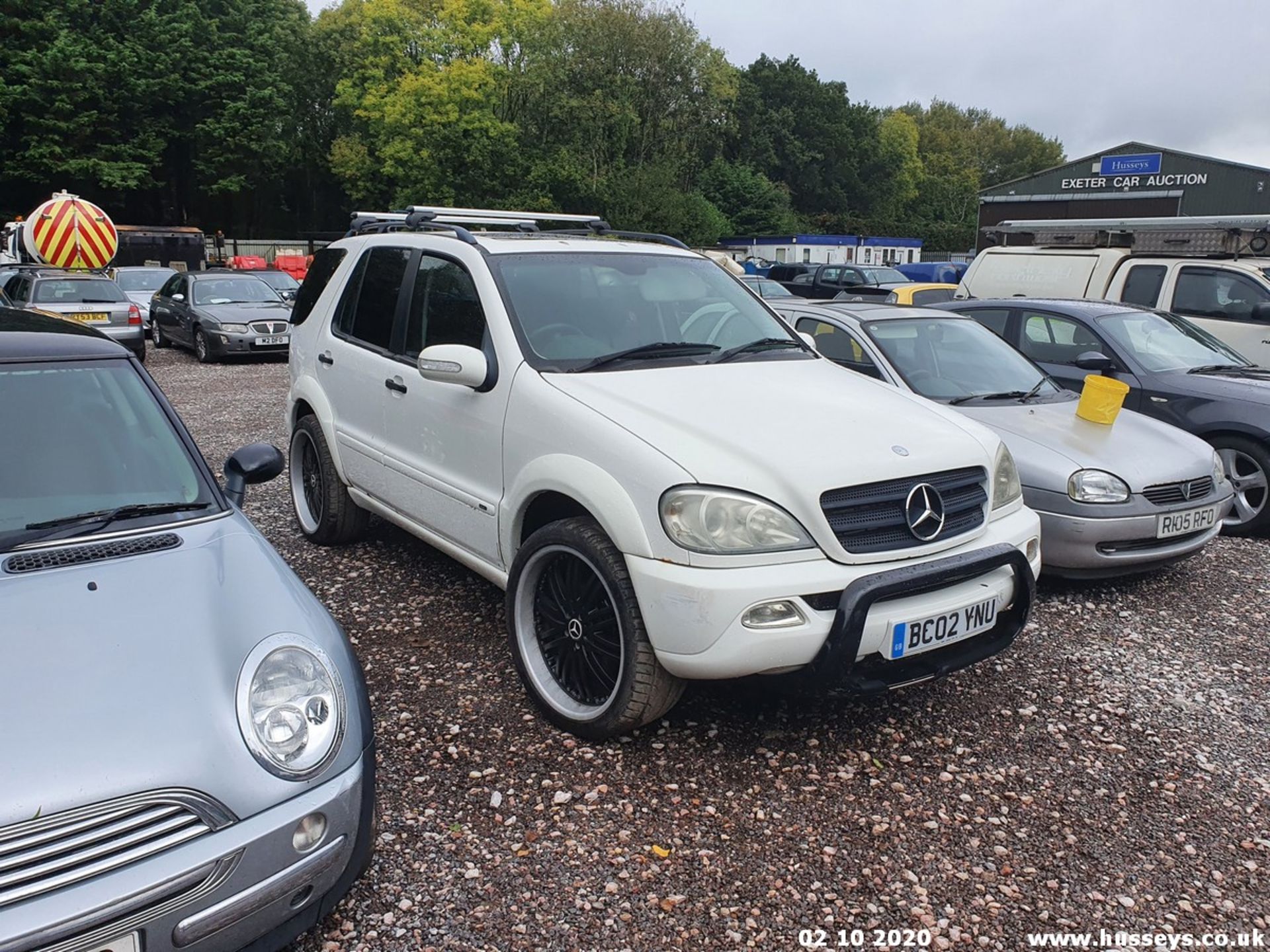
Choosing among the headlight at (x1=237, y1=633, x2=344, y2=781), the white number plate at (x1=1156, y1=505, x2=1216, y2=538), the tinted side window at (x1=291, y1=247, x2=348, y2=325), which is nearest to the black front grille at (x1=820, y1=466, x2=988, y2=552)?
the headlight at (x1=237, y1=633, x2=344, y2=781)

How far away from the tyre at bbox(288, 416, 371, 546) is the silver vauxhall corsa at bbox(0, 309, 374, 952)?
241cm

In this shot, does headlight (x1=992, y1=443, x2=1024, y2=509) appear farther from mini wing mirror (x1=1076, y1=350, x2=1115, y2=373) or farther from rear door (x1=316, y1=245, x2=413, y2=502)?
mini wing mirror (x1=1076, y1=350, x2=1115, y2=373)

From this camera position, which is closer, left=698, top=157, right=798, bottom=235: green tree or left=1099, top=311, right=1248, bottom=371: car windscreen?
left=1099, top=311, right=1248, bottom=371: car windscreen

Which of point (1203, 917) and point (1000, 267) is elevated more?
point (1000, 267)

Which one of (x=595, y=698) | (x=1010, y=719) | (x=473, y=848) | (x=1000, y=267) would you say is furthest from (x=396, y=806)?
(x=1000, y=267)

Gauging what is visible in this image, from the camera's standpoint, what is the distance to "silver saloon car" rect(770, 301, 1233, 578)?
518 cm

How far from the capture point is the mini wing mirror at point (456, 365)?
3916mm

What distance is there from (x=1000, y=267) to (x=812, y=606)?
9.04m

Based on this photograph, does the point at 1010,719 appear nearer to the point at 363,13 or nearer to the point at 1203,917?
the point at 1203,917

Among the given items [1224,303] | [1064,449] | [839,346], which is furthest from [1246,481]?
[1224,303]

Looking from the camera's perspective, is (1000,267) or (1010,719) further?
(1000,267)

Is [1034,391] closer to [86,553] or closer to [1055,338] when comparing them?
[1055,338]

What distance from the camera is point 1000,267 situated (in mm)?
10938

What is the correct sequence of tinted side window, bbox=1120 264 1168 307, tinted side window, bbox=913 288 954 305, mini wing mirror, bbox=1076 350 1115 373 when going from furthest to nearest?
tinted side window, bbox=913 288 954 305, tinted side window, bbox=1120 264 1168 307, mini wing mirror, bbox=1076 350 1115 373
